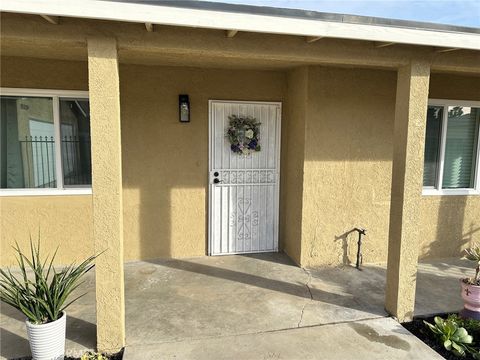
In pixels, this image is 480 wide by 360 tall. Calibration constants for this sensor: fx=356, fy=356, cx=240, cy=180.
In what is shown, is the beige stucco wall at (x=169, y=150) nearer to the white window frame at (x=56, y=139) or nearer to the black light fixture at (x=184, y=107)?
the black light fixture at (x=184, y=107)

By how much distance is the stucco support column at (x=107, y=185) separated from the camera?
3006 mm

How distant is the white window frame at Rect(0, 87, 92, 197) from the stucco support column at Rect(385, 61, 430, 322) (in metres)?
A: 4.07

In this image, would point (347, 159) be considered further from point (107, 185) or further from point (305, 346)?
point (107, 185)

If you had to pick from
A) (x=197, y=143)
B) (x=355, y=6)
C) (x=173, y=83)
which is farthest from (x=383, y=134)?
(x=173, y=83)

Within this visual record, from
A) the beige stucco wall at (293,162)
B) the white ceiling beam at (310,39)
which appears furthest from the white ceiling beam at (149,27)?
the beige stucco wall at (293,162)

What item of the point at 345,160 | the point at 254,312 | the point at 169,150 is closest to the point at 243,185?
the point at 169,150

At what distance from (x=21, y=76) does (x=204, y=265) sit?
143 inches

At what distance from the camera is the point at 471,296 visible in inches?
146

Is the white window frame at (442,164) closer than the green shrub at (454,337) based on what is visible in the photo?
No

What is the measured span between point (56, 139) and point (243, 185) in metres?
2.79

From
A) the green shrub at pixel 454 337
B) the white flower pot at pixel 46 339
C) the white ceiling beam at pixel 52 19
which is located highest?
the white ceiling beam at pixel 52 19

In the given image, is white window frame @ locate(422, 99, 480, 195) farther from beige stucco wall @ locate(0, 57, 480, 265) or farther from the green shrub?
the green shrub

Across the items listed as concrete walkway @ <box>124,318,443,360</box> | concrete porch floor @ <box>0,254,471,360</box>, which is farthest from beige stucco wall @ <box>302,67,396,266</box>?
concrete walkway @ <box>124,318,443,360</box>

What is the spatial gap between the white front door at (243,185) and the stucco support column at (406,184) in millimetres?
2192
